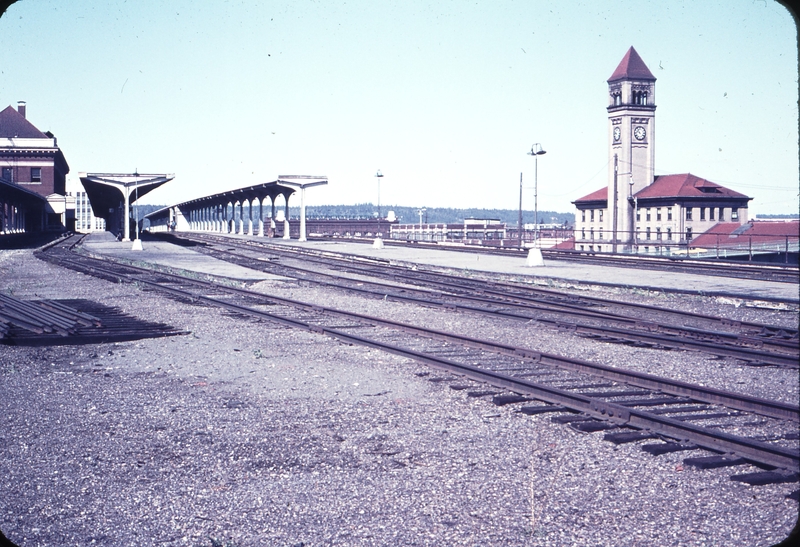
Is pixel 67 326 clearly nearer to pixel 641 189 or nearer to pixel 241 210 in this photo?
pixel 241 210

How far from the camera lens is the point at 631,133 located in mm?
113375

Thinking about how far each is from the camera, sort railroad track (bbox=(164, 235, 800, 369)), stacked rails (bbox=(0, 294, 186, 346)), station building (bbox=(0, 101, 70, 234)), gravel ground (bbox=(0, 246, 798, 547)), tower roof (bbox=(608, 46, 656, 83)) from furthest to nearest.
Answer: tower roof (bbox=(608, 46, 656, 83)), station building (bbox=(0, 101, 70, 234)), stacked rails (bbox=(0, 294, 186, 346)), railroad track (bbox=(164, 235, 800, 369)), gravel ground (bbox=(0, 246, 798, 547))

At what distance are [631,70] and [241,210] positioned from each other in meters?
70.8

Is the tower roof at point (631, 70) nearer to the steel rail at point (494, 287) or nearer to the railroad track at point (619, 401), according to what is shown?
the steel rail at point (494, 287)

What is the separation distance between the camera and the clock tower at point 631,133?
112938 mm

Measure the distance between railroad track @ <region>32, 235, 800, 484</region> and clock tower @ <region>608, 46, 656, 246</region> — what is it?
106 m

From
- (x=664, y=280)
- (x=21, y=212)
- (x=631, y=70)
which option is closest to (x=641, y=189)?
(x=631, y=70)

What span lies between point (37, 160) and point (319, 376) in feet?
292

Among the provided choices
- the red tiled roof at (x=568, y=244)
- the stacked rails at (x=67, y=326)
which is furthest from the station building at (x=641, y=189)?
the stacked rails at (x=67, y=326)

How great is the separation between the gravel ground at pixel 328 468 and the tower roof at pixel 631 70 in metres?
115

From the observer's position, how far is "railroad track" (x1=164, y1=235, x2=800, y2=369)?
1015 centimetres

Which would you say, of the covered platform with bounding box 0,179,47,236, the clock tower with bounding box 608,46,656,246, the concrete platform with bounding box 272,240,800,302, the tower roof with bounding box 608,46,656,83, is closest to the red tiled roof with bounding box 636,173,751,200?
the clock tower with bounding box 608,46,656,246

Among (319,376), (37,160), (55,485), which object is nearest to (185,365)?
(319,376)

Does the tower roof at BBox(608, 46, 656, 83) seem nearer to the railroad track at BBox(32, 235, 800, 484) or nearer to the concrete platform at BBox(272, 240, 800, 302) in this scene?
the concrete platform at BBox(272, 240, 800, 302)
